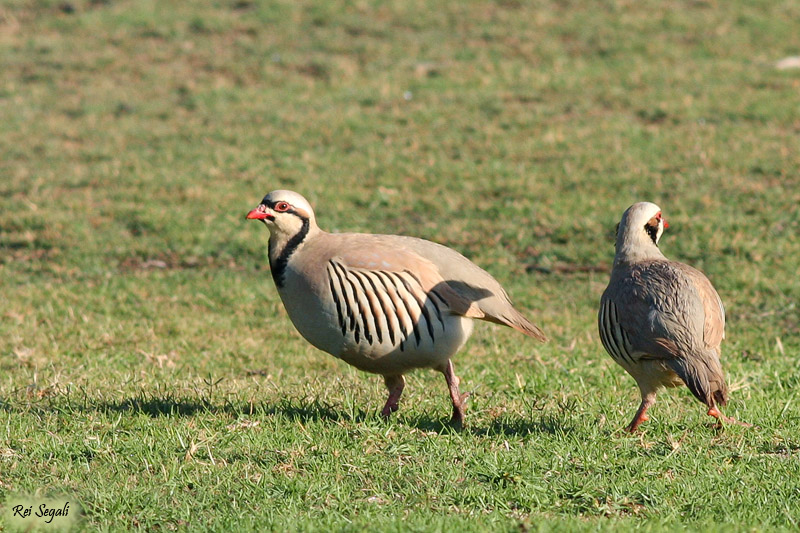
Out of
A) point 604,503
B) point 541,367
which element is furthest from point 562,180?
point 604,503

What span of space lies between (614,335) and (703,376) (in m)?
0.65

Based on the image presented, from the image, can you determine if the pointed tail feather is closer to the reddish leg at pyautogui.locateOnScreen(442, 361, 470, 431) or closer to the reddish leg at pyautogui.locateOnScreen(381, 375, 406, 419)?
the reddish leg at pyautogui.locateOnScreen(442, 361, 470, 431)

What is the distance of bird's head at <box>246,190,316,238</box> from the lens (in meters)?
6.54

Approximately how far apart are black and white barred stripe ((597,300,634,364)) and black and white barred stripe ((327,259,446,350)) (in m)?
0.96

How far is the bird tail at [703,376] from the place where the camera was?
5.50 meters

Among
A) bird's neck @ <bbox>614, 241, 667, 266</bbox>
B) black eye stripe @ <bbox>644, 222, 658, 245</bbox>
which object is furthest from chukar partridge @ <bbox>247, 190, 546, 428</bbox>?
black eye stripe @ <bbox>644, 222, 658, 245</bbox>

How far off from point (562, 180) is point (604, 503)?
27.8ft

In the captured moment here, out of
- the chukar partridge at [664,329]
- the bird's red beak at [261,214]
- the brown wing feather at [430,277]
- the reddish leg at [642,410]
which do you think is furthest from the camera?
the bird's red beak at [261,214]

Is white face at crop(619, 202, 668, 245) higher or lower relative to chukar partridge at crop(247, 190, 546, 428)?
higher

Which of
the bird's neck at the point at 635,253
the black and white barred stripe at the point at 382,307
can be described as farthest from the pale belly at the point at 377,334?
the bird's neck at the point at 635,253

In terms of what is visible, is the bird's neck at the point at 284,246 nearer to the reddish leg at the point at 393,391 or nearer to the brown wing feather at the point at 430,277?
the brown wing feather at the point at 430,277

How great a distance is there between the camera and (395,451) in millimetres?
5703

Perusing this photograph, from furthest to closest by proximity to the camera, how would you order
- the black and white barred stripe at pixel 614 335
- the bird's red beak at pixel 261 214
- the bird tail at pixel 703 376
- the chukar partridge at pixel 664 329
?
1. the bird's red beak at pixel 261 214
2. the black and white barred stripe at pixel 614 335
3. the chukar partridge at pixel 664 329
4. the bird tail at pixel 703 376

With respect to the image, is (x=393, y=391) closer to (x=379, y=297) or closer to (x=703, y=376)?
(x=379, y=297)
